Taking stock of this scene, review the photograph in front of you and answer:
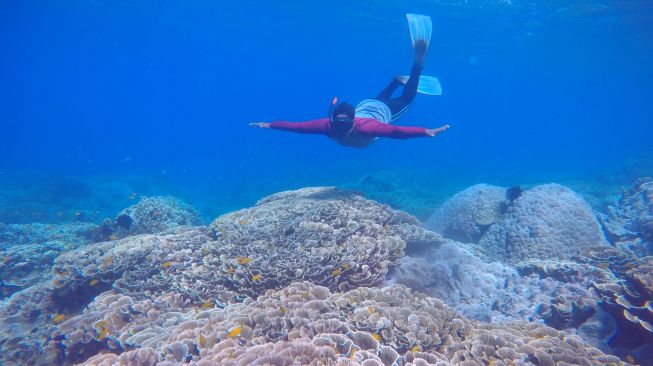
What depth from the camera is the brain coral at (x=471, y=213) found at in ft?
32.9

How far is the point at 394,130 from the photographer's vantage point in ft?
21.3

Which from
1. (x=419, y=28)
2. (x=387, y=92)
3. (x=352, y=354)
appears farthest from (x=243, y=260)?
(x=419, y=28)

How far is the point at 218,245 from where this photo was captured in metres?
6.52

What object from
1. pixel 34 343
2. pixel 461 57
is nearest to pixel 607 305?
pixel 34 343

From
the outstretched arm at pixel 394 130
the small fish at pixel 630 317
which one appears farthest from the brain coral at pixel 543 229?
the outstretched arm at pixel 394 130

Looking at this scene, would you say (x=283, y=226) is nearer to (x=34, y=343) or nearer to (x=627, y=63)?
(x=34, y=343)

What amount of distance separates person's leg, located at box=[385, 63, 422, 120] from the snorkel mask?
3717mm

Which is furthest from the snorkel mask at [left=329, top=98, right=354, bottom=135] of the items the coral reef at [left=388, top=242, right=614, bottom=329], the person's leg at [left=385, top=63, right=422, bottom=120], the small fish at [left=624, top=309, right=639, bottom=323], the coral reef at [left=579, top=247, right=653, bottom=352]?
the small fish at [left=624, top=309, right=639, bottom=323]

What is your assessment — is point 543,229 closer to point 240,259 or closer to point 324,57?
point 240,259

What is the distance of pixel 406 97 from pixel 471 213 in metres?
4.35

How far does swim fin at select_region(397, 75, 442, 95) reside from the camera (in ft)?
34.3

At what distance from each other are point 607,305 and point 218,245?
665 cm

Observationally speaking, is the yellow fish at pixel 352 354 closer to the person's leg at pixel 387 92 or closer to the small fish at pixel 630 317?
the small fish at pixel 630 317

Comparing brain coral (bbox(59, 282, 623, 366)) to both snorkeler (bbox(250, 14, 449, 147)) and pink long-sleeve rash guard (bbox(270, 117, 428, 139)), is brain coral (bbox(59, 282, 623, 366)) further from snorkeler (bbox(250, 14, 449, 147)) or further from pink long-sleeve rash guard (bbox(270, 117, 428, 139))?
snorkeler (bbox(250, 14, 449, 147))
